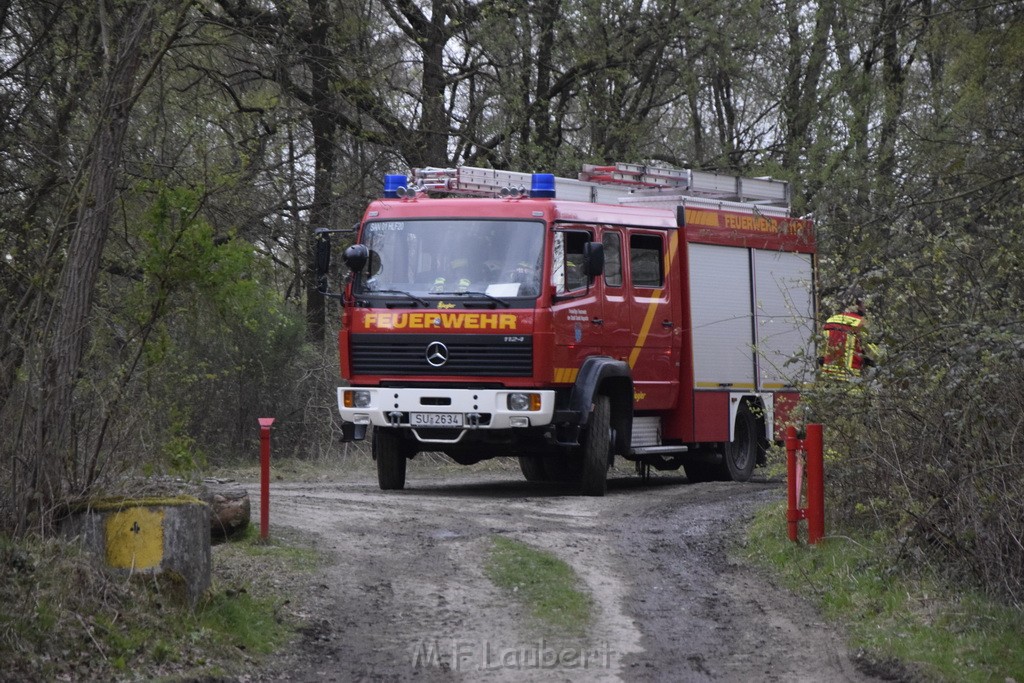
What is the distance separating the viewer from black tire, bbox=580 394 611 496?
14141 mm

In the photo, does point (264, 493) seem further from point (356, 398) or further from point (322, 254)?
point (322, 254)

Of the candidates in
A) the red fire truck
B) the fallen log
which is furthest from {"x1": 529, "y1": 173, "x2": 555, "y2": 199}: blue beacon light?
the fallen log

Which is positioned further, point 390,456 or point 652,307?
point 652,307

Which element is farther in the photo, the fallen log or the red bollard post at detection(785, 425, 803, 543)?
the red bollard post at detection(785, 425, 803, 543)

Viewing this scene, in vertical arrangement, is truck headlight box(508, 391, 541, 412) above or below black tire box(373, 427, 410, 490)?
above

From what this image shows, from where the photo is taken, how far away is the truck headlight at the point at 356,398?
45.8ft

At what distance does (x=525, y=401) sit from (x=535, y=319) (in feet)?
2.60

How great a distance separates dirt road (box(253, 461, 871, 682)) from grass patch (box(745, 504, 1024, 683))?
22 cm

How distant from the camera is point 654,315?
49.8 ft

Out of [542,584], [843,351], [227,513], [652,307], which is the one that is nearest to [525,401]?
[652,307]

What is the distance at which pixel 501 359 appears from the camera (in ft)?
44.3

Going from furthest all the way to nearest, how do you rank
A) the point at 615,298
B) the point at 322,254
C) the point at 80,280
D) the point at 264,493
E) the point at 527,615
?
the point at 615,298 → the point at 322,254 → the point at 264,493 → the point at 527,615 → the point at 80,280

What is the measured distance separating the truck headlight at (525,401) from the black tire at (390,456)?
1637 millimetres

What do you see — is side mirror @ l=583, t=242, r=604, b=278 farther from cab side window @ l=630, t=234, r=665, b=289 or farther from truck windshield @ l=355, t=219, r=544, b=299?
cab side window @ l=630, t=234, r=665, b=289
